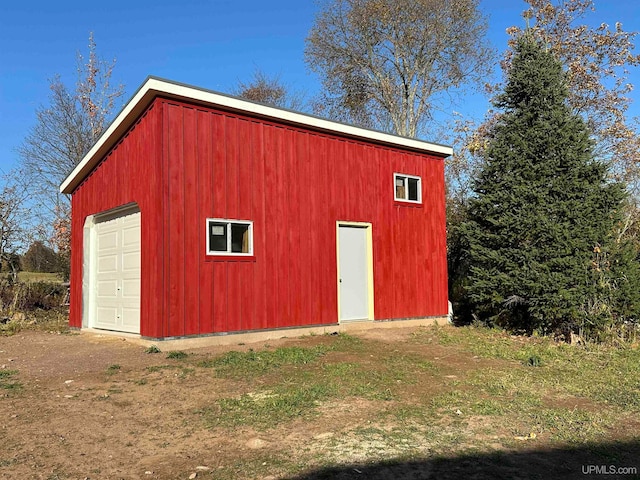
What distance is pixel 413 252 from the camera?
41.5 ft

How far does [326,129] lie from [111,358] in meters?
6.35

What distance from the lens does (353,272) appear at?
11.5 meters

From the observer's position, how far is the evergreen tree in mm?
10109

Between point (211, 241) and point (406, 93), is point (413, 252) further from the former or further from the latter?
point (406, 93)

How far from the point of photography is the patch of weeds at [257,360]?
22.4 ft

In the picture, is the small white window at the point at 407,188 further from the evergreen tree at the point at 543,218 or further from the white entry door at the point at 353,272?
the evergreen tree at the point at 543,218

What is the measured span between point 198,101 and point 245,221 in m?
2.34

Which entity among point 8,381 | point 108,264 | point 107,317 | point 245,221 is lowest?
point 8,381

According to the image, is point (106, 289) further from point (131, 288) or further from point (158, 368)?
point (158, 368)

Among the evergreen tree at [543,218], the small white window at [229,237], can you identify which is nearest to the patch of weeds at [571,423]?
the evergreen tree at [543,218]

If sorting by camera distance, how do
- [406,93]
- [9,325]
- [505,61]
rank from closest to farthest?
[9,325], [505,61], [406,93]

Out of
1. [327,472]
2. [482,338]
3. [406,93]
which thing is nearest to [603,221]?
[482,338]

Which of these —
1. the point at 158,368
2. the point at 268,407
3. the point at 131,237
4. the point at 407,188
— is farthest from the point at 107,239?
the point at 268,407

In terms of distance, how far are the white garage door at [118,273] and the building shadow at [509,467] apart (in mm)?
7128
